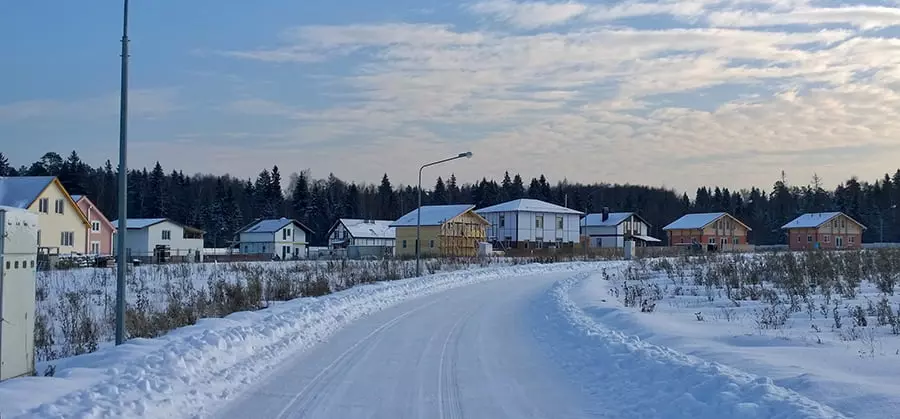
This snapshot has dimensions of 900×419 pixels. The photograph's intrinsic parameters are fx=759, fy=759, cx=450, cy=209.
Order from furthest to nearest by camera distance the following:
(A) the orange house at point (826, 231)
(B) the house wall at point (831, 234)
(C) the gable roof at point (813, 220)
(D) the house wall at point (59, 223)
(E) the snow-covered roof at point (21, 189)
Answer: (B) the house wall at point (831, 234), (A) the orange house at point (826, 231), (C) the gable roof at point (813, 220), (D) the house wall at point (59, 223), (E) the snow-covered roof at point (21, 189)

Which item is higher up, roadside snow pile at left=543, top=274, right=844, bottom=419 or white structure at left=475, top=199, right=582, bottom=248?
white structure at left=475, top=199, right=582, bottom=248

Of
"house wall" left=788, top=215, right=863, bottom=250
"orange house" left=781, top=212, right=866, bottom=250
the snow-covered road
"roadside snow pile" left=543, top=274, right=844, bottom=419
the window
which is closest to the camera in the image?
"roadside snow pile" left=543, top=274, right=844, bottom=419

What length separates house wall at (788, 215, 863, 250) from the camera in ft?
380

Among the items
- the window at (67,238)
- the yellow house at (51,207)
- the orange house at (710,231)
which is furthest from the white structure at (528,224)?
the window at (67,238)

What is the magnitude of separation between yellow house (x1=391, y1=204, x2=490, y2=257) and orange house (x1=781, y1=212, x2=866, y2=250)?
52.0 m

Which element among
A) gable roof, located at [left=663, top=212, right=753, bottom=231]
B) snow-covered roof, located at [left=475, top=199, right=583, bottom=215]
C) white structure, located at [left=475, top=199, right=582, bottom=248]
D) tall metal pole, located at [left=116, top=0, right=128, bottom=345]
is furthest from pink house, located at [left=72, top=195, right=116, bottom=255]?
gable roof, located at [left=663, top=212, right=753, bottom=231]

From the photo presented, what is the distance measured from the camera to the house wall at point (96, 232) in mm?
76938

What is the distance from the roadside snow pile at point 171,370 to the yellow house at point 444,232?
7482cm

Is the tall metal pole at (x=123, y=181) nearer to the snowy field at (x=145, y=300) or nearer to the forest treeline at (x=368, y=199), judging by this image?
the snowy field at (x=145, y=300)

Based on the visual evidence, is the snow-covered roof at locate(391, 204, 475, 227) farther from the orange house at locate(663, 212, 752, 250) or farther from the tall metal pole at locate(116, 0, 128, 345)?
the tall metal pole at locate(116, 0, 128, 345)

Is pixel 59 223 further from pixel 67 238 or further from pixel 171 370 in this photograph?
pixel 171 370

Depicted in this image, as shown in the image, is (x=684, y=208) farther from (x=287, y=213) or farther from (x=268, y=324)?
(x=268, y=324)

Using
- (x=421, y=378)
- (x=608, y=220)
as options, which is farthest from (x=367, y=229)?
(x=421, y=378)

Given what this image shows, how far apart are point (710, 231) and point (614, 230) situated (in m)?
14.9
